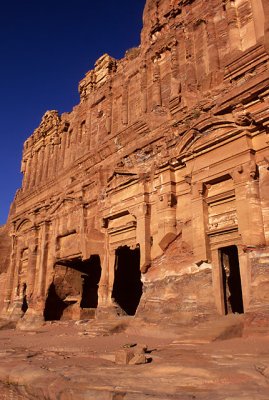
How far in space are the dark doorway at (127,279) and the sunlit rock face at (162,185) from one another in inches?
3.4

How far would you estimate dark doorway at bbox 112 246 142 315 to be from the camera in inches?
610

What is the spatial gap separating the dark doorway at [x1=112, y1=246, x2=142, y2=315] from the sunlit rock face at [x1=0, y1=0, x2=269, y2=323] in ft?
0.29

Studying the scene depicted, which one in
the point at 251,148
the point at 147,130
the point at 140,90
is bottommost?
the point at 251,148

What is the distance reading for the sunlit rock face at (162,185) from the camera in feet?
34.7

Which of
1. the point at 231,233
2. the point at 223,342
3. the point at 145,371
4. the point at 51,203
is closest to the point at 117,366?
the point at 145,371

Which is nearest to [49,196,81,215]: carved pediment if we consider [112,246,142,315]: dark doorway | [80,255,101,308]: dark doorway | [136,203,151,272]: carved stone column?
[80,255,101,308]: dark doorway

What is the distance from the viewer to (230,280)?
10.9 metres

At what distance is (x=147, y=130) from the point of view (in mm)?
15953

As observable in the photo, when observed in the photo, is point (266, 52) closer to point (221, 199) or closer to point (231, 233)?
point (221, 199)

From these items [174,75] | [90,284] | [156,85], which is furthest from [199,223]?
[90,284]

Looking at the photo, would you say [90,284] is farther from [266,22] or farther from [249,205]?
[266,22]

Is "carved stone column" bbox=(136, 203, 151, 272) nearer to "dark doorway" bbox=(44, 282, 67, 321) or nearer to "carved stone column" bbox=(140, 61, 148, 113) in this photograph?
"carved stone column" bbox=(140, 61, 148, 113)

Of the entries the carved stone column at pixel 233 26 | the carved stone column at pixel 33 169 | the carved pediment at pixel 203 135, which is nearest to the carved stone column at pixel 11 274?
the carved stone column at pixel 33 169

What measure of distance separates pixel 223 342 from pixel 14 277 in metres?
18.1
